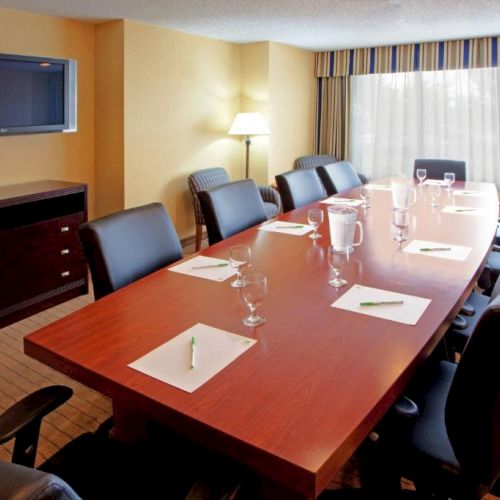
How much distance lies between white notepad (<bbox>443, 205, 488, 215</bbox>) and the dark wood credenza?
247cm

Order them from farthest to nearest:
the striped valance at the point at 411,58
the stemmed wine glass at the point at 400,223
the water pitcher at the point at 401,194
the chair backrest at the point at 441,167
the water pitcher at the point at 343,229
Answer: the striped valance at the point at 411,58 → the chair backrest at the point at 441,167 → the water pitcher at the point at 401,194 → the stemmed wine glass at the point at 400,223 → the water pitcher at the point at 343,229

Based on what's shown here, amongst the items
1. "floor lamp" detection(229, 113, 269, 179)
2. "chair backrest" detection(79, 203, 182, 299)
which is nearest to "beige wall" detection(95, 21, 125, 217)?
"floor lamp" detection(229, 113, 269, 179)

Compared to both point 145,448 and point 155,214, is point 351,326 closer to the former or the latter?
point 145,448

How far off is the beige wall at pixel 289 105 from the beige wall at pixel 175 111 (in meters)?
0.41

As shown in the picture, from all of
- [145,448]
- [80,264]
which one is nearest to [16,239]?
[80,264]

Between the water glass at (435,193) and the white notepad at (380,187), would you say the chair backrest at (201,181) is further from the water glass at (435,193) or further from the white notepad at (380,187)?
the water glass at (435,193)

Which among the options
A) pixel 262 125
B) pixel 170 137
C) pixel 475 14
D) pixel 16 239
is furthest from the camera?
pixel 262 125

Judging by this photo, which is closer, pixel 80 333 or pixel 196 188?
pixel 80 333

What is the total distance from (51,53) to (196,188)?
164cm

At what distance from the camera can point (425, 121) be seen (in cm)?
565

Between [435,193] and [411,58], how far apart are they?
2.66 m

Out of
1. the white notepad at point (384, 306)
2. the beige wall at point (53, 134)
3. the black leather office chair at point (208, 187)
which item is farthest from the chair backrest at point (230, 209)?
the beige wall at point (53, 134)

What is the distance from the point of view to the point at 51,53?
12.8 ft

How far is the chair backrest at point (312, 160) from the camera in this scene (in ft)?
19.2
